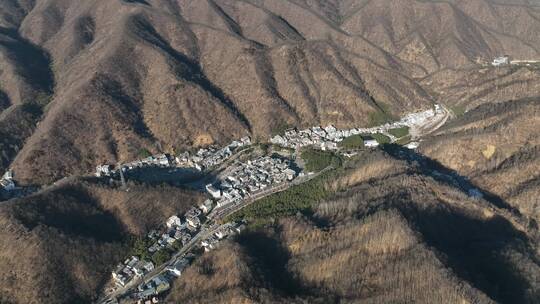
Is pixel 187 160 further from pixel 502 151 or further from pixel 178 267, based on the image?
pixel 502 151

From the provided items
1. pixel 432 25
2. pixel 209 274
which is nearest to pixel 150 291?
pixel 209 274

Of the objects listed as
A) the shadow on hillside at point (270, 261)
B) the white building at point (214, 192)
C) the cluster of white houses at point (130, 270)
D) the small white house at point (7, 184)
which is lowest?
the cluster of white houses at point (130, 270)

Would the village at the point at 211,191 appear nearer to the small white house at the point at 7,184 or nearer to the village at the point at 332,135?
the village at the point at 332,135

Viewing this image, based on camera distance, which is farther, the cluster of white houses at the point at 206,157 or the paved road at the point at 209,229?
the cluster of white houses at the point at 206,157

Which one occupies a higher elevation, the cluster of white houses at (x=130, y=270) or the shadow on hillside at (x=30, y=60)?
the shadow on hillside at (x=30, y=60)

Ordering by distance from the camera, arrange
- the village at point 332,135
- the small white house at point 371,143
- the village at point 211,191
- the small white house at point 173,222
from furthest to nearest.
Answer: the village at point 332,135
the small white house at point 371,143
the small white house at point 173,222
the village at point 211,191

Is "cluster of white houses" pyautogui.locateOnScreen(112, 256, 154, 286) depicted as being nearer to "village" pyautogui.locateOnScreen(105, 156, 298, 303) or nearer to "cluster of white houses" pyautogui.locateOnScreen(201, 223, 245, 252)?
"village" pyautogui.locateOnScreen(105, 156, 298, 303)

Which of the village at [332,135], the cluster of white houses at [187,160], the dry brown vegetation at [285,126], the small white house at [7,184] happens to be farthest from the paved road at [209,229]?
the small white house at [7,184]

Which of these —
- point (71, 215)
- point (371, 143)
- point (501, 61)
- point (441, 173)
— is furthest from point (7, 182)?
point (501, 61)
